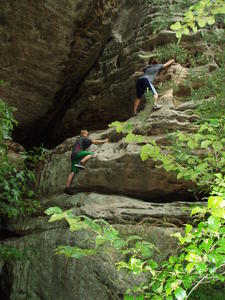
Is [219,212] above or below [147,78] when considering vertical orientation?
below

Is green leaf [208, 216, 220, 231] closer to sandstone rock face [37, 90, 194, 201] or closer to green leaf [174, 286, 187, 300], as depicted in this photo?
green leaf [174, 286, 187, 300]

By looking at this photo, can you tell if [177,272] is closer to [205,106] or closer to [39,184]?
[205,106]

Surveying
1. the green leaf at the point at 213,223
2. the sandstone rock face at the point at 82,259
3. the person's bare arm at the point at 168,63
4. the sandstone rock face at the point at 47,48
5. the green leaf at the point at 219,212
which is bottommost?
the sandstone rock face at the point at 82,259

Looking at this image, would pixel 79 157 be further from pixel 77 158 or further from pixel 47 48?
pixel 47 48

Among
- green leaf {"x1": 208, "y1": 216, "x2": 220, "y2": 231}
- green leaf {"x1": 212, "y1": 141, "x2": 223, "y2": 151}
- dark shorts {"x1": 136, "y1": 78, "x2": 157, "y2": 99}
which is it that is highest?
dark shorts {"x1": 136, "y1": 78, "x2": 157, "y2": 99}

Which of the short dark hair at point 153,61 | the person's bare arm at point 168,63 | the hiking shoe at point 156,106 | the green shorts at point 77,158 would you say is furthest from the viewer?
the short dark hair at point 153,61

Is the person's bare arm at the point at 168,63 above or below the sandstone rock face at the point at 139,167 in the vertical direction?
above

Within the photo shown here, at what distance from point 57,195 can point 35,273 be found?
206 cm

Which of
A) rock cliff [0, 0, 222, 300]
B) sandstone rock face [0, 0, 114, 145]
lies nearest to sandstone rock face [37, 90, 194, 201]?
rock cliff [0, 0, 222, 300]

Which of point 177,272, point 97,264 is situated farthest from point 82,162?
point 177,272

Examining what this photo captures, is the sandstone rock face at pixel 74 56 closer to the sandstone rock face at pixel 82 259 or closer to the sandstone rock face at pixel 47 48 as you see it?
the sandstone rock face at pixel 47 48

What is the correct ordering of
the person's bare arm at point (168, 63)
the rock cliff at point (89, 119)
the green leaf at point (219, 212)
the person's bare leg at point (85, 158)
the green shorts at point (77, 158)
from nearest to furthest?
the green leaf at point (219, 212) < the rock cliff at point (89, 119) < the person's bare leg at point (85, 158) < the green shorts at point (77, 158) < the person's bare arm at point (168, 63)

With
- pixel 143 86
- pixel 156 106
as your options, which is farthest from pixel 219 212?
pixel 143 86

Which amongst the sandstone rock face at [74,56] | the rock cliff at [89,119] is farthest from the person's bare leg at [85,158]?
the sandstone rock face at [74,56]
